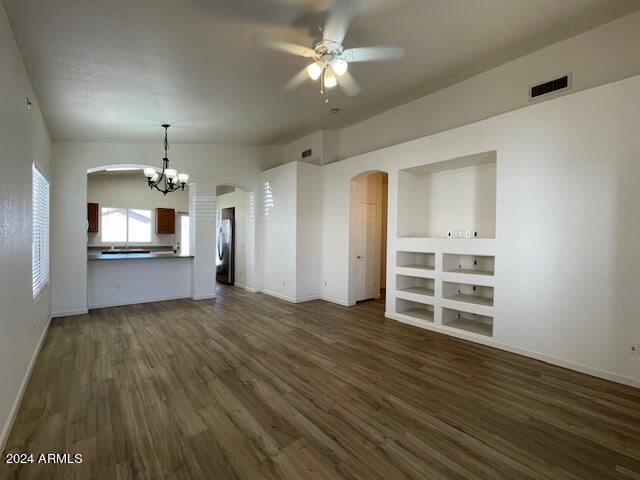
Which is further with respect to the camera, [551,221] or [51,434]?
[551,221]

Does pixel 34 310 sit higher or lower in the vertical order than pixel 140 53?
lower

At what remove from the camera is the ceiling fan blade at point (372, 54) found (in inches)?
124

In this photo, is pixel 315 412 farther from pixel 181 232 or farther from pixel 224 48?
pixel 181 232

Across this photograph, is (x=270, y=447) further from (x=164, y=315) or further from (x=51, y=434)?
(x=164, y=315)

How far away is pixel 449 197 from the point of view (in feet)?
15.8

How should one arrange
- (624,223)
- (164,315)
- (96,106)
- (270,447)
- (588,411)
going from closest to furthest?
(270,447) → (588,411) → (624,223) → (96,106) → (164,315)

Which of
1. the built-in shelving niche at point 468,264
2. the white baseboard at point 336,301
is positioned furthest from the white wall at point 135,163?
the built-in shelving niche at point 468,264

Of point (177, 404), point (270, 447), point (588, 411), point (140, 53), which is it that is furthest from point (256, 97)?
point (588, 411)

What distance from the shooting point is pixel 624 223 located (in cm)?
287

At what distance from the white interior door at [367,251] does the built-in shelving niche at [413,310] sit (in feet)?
4.17

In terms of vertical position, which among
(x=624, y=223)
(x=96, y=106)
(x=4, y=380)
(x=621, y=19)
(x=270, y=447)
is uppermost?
(x=621, y=19)

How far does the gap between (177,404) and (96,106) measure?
3811 millimetres

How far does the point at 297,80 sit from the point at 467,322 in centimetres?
412

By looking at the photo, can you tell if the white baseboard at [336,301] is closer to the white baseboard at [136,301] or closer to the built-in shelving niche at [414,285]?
the built-in shelving niche at [414,285]
